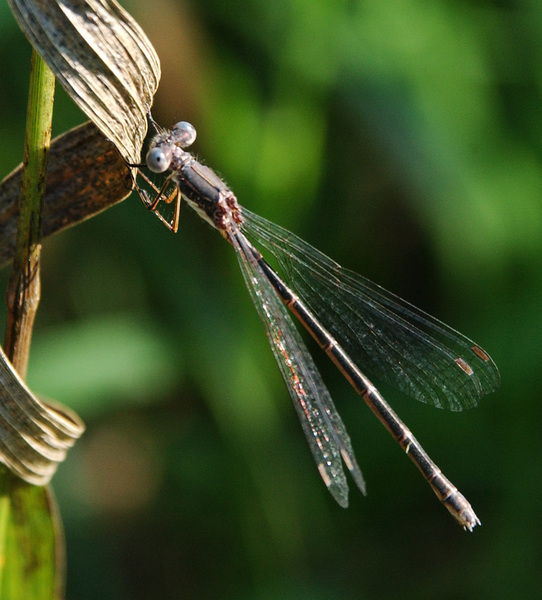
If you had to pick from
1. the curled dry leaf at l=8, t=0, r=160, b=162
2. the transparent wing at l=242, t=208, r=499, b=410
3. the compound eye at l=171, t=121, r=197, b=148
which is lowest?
the transparent wing at l=242, t=208, r=499, b=410

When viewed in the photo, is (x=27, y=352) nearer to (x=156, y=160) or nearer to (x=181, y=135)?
(x=156, y=160)

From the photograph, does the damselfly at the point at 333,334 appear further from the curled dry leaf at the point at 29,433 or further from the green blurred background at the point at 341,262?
the curled dry leaf at the point at 29,433

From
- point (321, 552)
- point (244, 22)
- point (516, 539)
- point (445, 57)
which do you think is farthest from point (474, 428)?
point (244, 22)

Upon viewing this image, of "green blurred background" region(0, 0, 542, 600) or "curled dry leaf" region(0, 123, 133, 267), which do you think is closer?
"curled dry leaf" region(0, 123, 133, 267)

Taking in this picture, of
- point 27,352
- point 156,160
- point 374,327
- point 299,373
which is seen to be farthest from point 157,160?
point 374,327

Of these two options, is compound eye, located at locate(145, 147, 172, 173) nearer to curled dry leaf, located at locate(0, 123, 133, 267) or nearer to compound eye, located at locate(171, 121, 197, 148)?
compound eye, located at locate(171, 121, 197, 148)

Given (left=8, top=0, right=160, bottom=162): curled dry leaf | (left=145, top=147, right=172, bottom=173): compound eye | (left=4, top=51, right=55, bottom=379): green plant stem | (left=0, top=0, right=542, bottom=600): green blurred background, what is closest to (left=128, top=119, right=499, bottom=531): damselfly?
(left=145, top=147, right=172, bottom=173): compound eye

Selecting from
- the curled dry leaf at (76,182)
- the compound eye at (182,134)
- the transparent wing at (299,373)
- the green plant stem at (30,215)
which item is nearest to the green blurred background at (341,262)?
the transparent wing at (299,373)

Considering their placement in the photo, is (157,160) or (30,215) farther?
(157,160)
